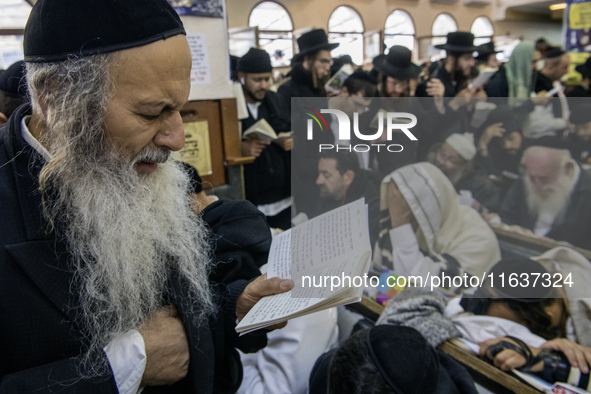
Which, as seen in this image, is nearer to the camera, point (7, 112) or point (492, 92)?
point (7, 112)

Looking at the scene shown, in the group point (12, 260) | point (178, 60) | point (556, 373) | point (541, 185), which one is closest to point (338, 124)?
point (541, 185)

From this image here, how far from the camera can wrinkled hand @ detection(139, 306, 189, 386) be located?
0.98 m

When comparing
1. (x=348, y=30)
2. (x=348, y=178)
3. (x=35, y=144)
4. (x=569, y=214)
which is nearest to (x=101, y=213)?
(x=35, y=144)

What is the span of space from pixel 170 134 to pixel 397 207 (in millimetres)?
2046

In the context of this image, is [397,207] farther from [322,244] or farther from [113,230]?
[113,230]

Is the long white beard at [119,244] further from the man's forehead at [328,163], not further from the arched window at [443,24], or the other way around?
the arched window at [443,24]

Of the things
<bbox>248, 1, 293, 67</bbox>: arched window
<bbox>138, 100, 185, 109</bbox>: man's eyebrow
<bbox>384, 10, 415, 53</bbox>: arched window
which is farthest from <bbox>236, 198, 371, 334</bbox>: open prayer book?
<bbox>384, 10, 415, 53</bbox>: arched window

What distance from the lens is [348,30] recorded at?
14.9m

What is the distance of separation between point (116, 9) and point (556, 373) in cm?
206

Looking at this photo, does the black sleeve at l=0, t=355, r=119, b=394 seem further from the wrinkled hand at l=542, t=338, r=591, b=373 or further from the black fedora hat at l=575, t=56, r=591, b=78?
the black fedora hat at l=575, t=56, r=591, b=78

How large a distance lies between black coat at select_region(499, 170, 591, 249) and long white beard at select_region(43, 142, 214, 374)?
8.23 ft

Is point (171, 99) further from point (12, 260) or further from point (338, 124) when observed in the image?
point (338, 124)

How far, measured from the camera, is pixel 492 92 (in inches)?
175

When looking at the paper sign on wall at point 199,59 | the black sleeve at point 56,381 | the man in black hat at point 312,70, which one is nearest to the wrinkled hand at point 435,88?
the man in black hat at point 312,70
